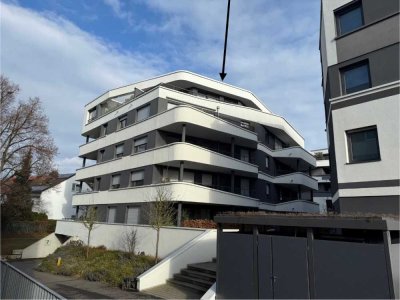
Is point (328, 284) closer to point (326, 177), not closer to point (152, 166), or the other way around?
point (152, 166)

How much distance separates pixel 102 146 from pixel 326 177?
31.4 meters

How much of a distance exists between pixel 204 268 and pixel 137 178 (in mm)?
13404

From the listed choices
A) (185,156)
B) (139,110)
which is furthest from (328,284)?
(139,110)

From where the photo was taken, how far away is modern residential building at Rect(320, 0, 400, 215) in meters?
11.4

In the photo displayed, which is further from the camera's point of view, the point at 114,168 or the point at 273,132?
the point at 273,132

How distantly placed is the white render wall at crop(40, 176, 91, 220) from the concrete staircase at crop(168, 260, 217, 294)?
34989mm

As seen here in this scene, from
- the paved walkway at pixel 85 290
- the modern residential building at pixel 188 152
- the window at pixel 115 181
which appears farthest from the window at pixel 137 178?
the paved walkway at pixel 85 290

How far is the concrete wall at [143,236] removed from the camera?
1753 cm

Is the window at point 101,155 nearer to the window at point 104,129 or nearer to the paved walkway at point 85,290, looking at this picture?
the window at point 104,129

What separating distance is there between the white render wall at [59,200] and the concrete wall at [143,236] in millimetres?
19638

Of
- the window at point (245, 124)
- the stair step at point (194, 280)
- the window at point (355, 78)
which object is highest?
the window at point (245, 124)

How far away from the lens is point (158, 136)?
2497 cm

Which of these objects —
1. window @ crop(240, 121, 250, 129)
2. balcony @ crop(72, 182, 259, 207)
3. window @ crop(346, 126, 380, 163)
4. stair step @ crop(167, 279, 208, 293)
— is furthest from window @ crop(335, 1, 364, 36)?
window @ crop(240, 121, 250, 129)

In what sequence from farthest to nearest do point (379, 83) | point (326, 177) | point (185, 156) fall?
1. point (326, 177)
2. point (185, 156)
3. point (379, 83)
